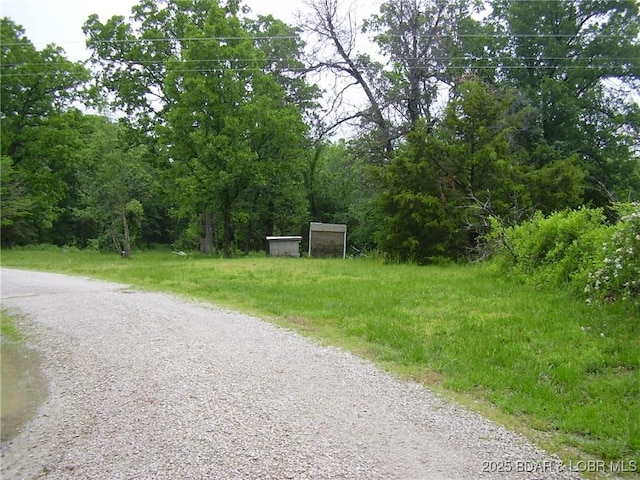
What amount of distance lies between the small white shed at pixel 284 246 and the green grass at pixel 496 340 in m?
11.9

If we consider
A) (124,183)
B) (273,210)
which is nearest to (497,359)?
(124,183)

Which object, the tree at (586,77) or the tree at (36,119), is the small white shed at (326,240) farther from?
the tree at (36,119)

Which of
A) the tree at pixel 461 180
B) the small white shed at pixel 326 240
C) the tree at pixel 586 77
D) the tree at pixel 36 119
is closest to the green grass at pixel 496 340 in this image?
the tree at pixel 461 180

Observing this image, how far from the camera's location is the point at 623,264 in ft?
18.7

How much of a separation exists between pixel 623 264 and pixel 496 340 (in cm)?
205

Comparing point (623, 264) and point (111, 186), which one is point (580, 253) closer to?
point (623, 264)

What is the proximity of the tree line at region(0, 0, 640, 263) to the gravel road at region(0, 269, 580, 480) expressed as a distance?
10.7m

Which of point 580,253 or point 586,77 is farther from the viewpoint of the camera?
point 586,77

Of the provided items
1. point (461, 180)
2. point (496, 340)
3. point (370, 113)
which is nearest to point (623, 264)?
point (496, 340)

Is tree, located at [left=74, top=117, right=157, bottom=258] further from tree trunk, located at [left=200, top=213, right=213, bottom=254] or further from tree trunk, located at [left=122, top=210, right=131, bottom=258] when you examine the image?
tree trunk, located at [left=200, top=213, right=213, bottom=254]

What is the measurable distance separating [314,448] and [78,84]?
28.9m

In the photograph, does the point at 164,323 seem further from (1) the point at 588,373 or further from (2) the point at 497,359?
(1) the point at 588,373

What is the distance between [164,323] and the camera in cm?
664

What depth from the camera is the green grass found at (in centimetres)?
342
